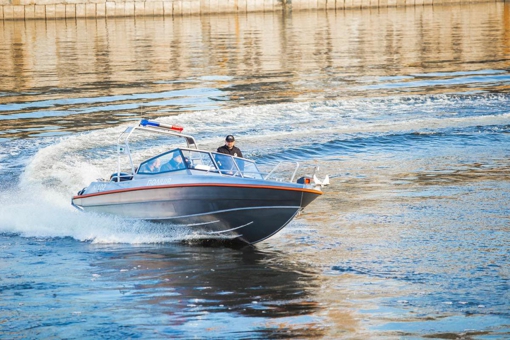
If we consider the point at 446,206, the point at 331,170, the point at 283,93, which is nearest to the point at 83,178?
the point at 331,170

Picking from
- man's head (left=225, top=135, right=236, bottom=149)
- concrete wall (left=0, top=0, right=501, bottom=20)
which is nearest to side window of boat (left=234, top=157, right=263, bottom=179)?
man's head (left=225, top=135, right=236, bottom=149)

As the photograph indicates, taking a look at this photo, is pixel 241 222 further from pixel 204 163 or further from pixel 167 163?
pixel 167 163

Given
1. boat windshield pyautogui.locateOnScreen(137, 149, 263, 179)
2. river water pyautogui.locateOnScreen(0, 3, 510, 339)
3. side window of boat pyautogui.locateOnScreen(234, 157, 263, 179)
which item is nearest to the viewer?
river water pyautogui.locateOnScreen(0, 3, 510, 339)

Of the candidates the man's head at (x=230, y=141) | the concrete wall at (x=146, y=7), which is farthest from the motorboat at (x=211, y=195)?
the concrete wall at (x=146, y=7)

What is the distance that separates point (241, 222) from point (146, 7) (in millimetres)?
73422

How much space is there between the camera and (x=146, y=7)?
85812mm

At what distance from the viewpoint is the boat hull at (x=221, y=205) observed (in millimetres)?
14805

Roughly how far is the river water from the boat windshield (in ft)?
4.06

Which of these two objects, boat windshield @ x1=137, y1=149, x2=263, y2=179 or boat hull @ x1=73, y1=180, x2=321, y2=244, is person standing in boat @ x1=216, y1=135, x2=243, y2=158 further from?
boat hull @ x1=73, y1=180, x2=321, y2=244

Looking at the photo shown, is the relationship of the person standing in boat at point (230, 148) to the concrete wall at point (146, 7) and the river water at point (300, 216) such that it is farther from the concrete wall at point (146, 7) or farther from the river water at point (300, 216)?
the concrete wall at point (146, 7)

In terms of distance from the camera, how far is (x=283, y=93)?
3400 cm

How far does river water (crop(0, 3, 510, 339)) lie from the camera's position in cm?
1175

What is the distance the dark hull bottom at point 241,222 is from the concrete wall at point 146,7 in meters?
71.0

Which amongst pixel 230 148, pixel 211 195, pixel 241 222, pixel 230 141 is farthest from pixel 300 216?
pixel 211 195
